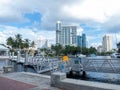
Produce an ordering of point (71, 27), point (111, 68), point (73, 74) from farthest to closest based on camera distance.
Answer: point (71, 27) < point (73, 74) < point (111, 68)

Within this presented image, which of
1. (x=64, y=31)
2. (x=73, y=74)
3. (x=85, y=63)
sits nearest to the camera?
(x=85, y=63)

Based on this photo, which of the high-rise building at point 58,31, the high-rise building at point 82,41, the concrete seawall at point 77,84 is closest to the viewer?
the concrete seawall at point 77,84

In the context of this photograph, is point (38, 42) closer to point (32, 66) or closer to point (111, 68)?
point (32, 66)

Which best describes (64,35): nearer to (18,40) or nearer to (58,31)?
(58,31)

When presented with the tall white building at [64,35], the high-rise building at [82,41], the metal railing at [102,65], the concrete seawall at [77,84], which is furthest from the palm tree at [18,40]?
the concrete seawall at [77,84]

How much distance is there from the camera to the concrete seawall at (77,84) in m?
7.48

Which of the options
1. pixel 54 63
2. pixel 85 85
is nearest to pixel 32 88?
pixel 85 85

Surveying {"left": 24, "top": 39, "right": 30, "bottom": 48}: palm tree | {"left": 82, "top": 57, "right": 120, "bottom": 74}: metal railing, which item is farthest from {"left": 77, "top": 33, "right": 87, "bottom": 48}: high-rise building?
{"left": 82, "top": 57, "right": 120, "bottom": 74}: metal railing

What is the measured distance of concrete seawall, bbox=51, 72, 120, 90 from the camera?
24.5 ft

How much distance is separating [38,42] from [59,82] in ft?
315

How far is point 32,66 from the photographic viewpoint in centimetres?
2920

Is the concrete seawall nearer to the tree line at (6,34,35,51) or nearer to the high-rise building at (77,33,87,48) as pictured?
the tree line at (6,34,35,51)

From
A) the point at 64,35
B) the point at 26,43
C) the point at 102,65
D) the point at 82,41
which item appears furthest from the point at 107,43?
the point at 102,65

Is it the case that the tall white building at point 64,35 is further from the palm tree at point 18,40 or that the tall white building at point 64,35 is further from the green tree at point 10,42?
the green tree at point 10,42
